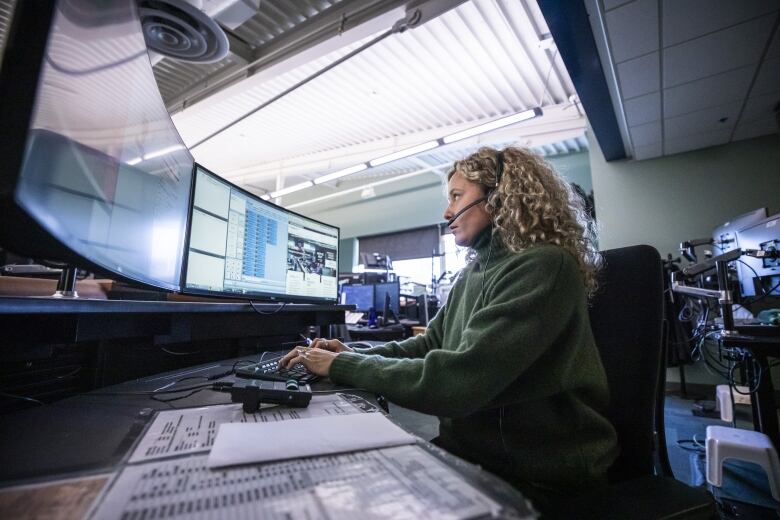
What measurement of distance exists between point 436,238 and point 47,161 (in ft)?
20.9

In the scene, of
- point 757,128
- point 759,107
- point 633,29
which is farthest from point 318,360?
point 757,128

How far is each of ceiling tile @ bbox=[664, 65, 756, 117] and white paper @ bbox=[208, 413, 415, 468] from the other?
3379 millimetres

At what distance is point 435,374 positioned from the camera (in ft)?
2.09

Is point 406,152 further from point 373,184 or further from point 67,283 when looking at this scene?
point 67,283

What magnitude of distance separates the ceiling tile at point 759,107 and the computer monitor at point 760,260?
1791mm

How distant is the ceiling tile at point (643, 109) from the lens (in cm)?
277

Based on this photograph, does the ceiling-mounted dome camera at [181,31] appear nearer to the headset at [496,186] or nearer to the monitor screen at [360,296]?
the headset at [496,186]

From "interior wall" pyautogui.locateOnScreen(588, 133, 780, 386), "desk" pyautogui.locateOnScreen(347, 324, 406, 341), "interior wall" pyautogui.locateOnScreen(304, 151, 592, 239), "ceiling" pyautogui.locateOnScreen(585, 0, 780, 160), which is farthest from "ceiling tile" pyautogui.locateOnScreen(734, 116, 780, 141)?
"desk" pyautogui.locateOnScreen(347, 324, 406, 341)

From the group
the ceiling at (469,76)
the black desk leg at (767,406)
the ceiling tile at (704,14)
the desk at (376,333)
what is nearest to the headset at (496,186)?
the black desk leg at (767,406)

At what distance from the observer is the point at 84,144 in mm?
520

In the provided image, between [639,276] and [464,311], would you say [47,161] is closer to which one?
[464,311]

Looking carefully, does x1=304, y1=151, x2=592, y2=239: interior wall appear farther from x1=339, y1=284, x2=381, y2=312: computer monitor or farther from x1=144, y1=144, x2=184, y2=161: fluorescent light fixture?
x1=144, y1=144, x2=184, y2=161: fluorescent light fixture

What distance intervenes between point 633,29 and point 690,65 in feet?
2.07

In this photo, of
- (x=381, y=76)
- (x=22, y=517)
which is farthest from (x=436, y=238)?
(x=22, y=517)
